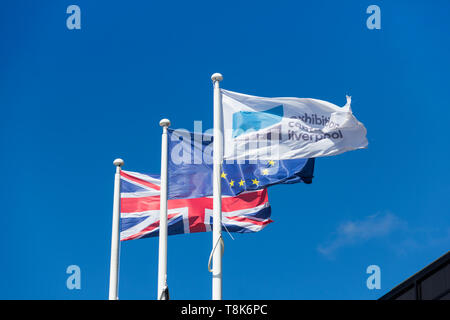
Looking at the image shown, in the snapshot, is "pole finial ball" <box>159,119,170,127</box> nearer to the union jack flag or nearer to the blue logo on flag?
the union jack flag

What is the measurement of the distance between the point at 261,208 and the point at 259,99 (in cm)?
374

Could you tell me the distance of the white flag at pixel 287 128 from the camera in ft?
53.8

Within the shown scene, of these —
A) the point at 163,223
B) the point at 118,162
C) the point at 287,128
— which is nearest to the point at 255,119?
the point at 287,128

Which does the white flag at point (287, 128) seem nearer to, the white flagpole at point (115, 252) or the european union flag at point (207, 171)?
the european union flag at point (207, 171)

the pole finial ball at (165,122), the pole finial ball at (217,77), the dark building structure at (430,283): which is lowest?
the dark building structure at (430,283)

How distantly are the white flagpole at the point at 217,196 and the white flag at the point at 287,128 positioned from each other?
0.37m

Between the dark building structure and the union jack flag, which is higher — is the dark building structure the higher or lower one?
the lower one

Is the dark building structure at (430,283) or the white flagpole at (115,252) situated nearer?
the white flagpole at (115,252)

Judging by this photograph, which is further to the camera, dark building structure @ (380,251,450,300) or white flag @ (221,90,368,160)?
dark building structure @ (380,251,450,300)

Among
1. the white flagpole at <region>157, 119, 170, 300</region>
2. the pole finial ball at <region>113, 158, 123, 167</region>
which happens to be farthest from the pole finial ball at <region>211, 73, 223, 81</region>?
the pole finial ball at <region>113, 158, 123, 167</region>

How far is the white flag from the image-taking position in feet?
53.8

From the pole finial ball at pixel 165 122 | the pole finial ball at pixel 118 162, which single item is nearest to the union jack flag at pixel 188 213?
the pole finial ball at pixel 118 162

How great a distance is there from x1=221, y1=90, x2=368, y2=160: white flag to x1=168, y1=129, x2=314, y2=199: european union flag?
465 millimetres
